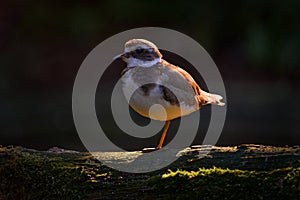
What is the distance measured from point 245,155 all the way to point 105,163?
694 mm

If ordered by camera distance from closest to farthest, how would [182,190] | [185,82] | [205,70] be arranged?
[182,190]
[185,82]
[205,70]

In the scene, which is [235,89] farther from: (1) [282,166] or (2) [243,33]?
(1) [282,166]

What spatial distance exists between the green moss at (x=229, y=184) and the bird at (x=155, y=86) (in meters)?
0.82

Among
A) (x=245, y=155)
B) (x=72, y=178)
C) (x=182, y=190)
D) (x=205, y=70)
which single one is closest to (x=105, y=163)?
(x=72, y=178)

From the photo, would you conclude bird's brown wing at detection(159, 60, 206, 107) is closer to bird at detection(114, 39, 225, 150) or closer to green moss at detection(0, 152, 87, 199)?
bird at detection(114, 39, 225, 150)

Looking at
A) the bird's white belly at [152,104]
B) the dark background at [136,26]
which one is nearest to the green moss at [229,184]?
the bird's white belly at [152,104]

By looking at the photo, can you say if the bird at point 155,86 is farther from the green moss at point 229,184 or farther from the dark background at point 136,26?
the dark background at point 136,26

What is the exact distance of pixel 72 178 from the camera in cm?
343

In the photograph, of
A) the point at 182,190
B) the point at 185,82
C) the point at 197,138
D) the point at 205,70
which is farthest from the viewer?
the point at 205,70

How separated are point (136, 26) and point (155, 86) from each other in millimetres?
7098

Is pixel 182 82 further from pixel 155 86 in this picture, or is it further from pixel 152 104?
pixel 152 104

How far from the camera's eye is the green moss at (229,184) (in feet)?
10.7

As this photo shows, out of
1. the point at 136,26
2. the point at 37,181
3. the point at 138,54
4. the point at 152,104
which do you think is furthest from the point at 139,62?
the point at 136,26

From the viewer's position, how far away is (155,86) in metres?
4.46
